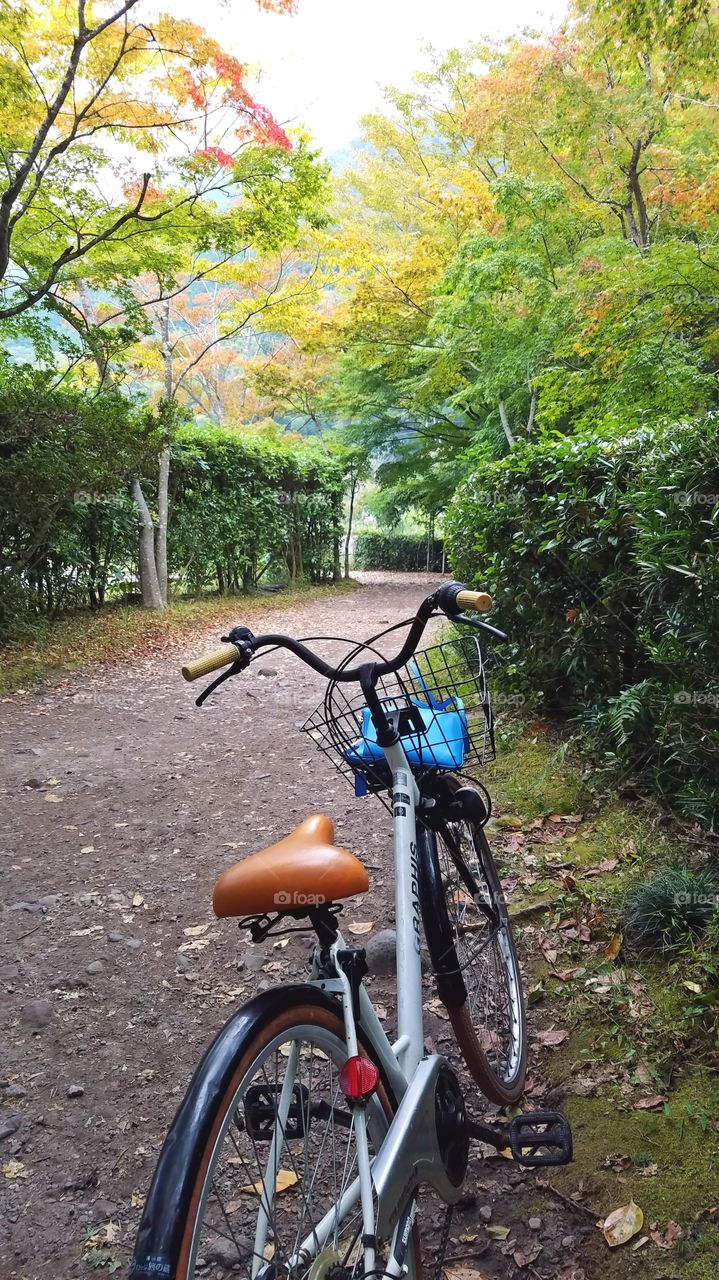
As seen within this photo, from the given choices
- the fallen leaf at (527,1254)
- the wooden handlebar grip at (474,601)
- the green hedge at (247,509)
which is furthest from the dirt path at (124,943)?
the green hedge at (247,509)

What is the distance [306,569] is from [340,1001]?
1476 centimetres

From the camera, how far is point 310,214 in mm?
8820

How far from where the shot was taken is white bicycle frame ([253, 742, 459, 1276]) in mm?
1165

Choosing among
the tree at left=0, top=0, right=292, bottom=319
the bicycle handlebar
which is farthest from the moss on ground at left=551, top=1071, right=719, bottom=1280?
the tree at left=0, top=0, right=292, bottom=319

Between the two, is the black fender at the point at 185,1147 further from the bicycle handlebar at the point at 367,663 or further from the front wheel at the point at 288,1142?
the bicycle handlebar at the point at 367,663

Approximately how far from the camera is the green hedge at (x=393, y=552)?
848 inches

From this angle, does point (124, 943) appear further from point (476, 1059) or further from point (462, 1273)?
point (462, 1273)

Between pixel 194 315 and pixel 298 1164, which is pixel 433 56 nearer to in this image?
pixel 194 315

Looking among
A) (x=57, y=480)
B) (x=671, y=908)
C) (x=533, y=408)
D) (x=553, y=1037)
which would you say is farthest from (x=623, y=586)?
(x=533, y=408)

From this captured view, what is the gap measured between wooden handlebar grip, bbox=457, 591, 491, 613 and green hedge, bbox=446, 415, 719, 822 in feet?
4.87

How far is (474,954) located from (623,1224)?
69 cm

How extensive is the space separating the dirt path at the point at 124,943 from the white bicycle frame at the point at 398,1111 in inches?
23.0

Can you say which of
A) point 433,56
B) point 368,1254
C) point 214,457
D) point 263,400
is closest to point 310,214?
point 214,457

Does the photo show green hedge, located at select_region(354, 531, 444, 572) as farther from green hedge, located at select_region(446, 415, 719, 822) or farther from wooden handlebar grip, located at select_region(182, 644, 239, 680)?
wooden handlebar grip, located at select_region(182, 644, 239, 680)
